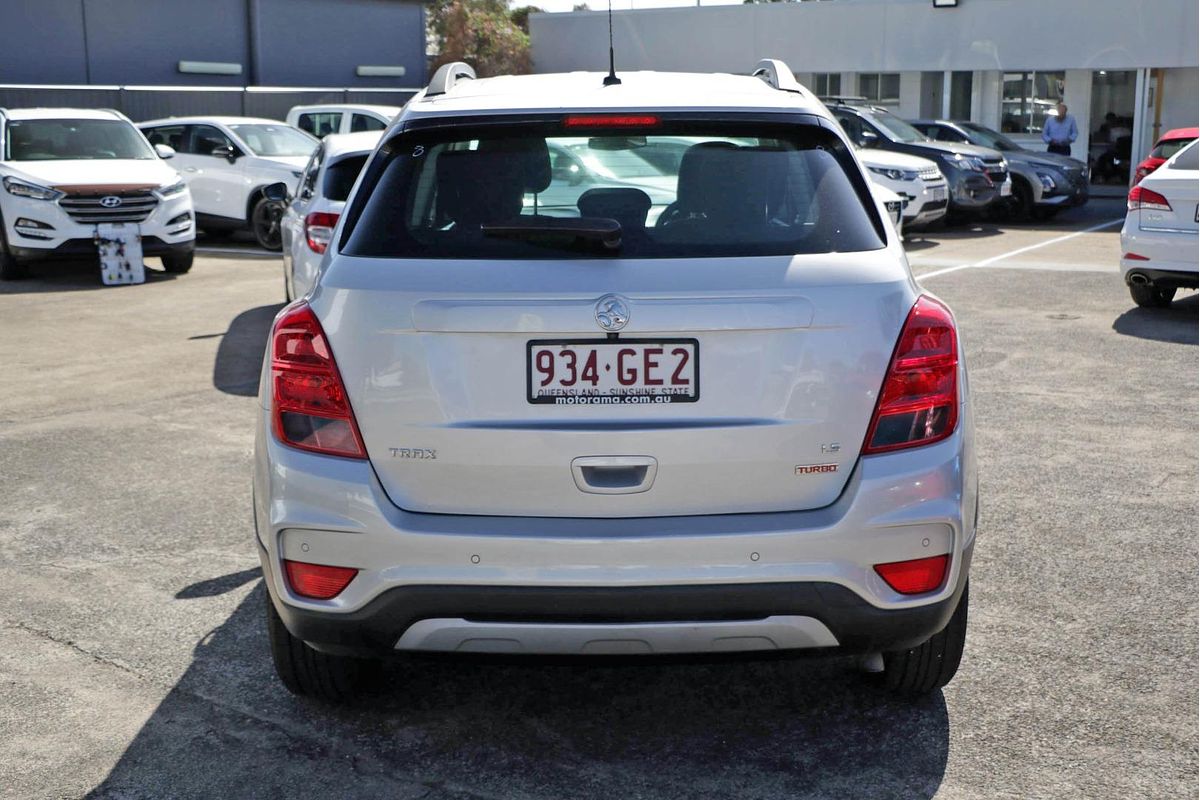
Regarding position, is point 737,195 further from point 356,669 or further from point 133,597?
point 133,597

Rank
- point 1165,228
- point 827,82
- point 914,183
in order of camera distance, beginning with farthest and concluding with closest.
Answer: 1. point 827,82
2. point 914,183
3. point 1165,228

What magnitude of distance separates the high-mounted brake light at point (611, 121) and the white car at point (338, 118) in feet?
55.3

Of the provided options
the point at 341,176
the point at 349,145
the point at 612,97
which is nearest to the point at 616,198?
the point at 612,97

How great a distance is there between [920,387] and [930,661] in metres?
0.91

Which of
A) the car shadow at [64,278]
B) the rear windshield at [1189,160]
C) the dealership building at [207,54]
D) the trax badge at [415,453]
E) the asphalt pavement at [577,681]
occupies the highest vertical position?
the dealership building at [207,54]

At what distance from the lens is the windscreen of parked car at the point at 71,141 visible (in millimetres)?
15086

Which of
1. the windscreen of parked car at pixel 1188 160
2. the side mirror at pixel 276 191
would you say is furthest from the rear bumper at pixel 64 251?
the windscreen of parked car at pixel 1188 160

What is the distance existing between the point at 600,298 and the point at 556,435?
13.1 inches

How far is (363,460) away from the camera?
3303 mm

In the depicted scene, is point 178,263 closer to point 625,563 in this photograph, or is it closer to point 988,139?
point 625,563

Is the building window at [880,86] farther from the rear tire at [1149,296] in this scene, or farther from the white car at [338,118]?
the rear tire at [1149,296]

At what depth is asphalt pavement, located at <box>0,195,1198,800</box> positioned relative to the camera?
3.53 meters

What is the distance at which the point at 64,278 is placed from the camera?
15242 mm

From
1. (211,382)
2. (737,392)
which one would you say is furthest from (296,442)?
(211,382)
